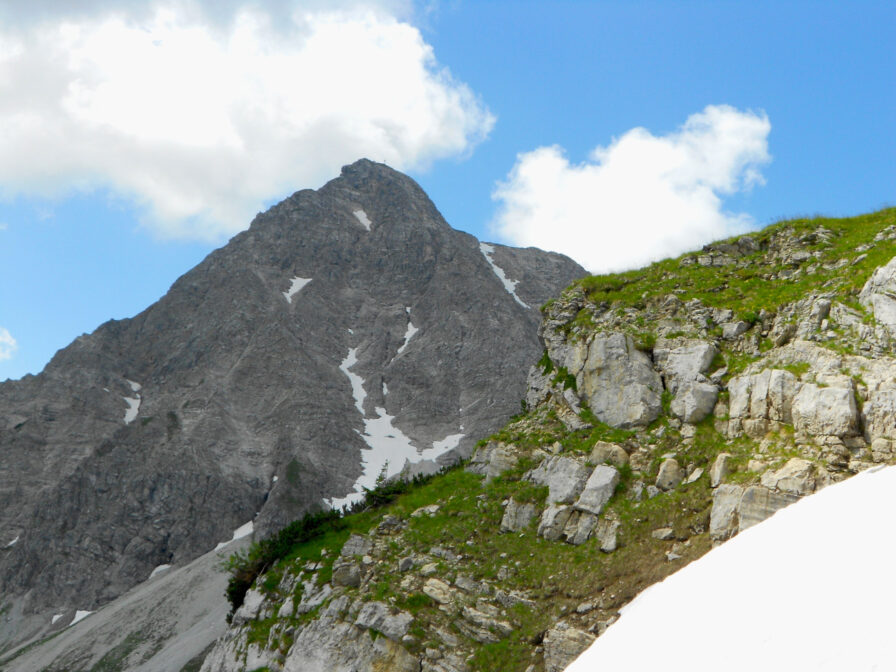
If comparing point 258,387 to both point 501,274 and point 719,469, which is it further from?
point 719,469

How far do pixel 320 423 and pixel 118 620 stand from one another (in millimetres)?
50137

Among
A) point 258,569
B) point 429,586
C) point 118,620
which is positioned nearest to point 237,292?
point 118,620

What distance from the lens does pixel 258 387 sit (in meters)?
134

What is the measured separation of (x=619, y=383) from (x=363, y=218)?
→ 6709 inches

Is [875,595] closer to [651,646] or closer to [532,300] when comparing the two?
[651,646]

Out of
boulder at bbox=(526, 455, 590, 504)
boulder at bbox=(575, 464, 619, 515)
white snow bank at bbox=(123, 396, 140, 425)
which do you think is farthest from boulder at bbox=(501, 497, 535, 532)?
white snow bank at bbox=(123, 396, 140, 425)

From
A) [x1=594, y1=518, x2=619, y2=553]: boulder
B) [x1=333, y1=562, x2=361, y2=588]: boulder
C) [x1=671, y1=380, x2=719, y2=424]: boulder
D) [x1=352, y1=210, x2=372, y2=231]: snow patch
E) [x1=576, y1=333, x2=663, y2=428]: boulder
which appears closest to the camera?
[x1=594, y1=518, x2=619, y2=553]: boulder

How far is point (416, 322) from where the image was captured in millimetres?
163125

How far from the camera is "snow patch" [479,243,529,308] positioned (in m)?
174

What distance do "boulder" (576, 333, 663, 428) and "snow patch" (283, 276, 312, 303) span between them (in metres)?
139

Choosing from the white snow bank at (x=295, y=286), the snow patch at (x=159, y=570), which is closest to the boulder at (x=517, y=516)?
the snow patch at (x=159, y=570)

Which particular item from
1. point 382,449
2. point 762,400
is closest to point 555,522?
point 762,400

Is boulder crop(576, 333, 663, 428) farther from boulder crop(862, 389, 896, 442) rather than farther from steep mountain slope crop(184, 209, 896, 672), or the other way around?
boulder crop(862, 389, 896, 442)

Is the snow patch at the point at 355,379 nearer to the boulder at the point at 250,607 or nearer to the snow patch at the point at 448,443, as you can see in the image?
the snow patch at the point at 448,443
